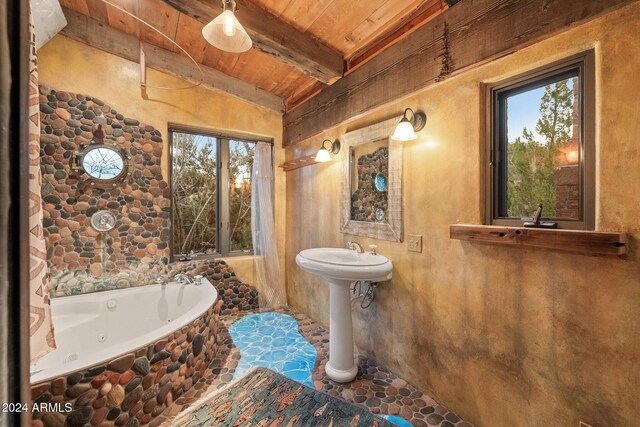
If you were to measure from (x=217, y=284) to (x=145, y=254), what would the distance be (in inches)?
32.4

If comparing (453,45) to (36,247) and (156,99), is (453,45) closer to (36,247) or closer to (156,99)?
(36,247)

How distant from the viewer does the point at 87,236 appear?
101 inches

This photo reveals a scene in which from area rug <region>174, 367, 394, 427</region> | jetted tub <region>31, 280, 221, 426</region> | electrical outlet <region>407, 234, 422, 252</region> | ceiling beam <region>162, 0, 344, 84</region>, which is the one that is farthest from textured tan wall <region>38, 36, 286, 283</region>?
A: electrical outlet <region>407, 234, 422, 252</region>

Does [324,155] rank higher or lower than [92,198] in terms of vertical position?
higher

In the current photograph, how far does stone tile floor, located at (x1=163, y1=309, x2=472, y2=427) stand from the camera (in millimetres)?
1711

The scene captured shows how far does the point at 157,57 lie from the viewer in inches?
111

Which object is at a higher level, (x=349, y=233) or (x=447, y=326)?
(x=349, y=233)

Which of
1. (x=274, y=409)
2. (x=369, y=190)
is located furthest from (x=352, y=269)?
(x=274, y=409)

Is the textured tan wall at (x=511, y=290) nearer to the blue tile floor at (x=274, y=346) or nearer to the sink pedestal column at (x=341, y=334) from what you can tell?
the sink pedestal column at (x=341, y=334)

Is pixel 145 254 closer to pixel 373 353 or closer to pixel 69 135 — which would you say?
pixel 69 135

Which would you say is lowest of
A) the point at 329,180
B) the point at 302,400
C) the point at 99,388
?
the point at 302,400

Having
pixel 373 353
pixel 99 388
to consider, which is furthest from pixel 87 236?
pixel 373 353

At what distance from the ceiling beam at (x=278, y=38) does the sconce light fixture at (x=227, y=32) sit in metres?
0.40

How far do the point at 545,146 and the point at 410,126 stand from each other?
0.73m
